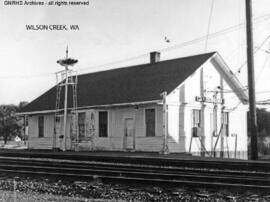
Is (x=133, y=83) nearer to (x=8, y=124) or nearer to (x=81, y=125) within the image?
(x=81, y=125)

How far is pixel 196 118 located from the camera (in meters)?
23.3

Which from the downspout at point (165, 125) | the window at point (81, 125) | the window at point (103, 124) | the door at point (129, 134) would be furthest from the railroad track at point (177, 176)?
the window at point (81, 125)

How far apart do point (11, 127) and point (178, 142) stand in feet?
124

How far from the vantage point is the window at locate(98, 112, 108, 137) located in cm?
2488

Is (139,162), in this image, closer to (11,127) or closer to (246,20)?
(246,20)

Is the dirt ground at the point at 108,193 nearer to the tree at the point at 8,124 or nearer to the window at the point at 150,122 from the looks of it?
the window at the point at 150,122

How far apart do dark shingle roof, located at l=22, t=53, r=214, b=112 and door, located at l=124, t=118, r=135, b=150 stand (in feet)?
4.14

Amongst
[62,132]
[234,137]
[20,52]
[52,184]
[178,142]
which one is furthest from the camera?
[62,132]

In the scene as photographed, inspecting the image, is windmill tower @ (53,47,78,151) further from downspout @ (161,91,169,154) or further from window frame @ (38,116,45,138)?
downspout @ (161,91,169,154)

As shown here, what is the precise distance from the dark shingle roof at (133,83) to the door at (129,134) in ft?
4.14

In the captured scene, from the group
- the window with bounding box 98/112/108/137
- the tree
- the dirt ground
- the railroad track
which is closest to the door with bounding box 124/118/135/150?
the window with bounding box 98/112/108/137

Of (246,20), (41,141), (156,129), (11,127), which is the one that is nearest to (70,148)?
(41,141)

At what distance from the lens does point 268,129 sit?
52844mm

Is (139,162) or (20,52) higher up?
(20,52)
